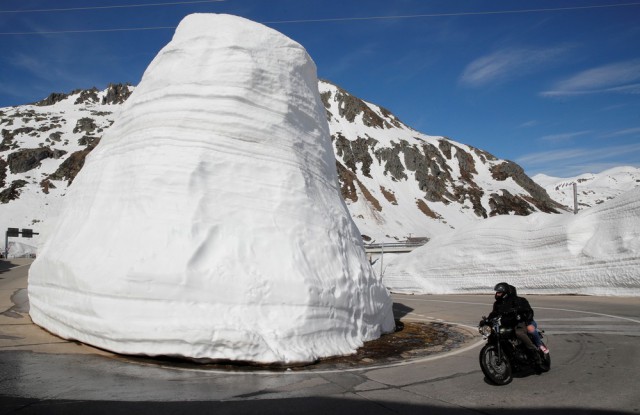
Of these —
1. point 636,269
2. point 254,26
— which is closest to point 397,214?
point 636,269

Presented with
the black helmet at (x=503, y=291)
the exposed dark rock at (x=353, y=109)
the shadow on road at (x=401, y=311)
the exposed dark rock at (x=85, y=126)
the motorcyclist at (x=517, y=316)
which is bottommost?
the shadow on road at (x=401, y=311)

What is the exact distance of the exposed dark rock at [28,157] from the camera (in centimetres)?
9012

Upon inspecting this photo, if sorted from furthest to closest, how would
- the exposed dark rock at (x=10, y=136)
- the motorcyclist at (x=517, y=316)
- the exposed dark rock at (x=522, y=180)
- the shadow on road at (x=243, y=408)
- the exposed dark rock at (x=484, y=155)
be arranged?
the exposed dark rock at (x=484, y=155) → the exposed dark rock at (x=522, y=180) → the exposed dark rock at (x=10, y=136) → the motorcyclist at (x=517, y=316) → the shadow on road at (x=243, y=408)

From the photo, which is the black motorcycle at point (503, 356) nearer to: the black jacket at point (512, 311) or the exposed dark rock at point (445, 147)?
the black jacket at point (512, 311)

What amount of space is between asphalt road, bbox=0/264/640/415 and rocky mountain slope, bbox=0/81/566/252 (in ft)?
228

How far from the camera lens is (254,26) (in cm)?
1127

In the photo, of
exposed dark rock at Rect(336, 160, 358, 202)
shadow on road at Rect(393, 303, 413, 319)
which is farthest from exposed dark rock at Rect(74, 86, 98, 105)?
shadow on road at Rect(393, 303, 413, 319)

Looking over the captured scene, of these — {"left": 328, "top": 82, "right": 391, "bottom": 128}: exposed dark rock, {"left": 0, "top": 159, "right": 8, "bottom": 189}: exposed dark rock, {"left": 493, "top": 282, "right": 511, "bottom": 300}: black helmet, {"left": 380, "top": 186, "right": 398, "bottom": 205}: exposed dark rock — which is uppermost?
{"left": 328, "top": 82, "right": 391, "bottom": 128}: exposed dark rock

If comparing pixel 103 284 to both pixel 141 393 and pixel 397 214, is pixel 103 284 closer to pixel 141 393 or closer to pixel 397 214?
pixel 141 393

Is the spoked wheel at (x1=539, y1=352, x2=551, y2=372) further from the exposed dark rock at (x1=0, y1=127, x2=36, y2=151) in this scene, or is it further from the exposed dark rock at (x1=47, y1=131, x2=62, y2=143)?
the exposed dark rock at (x1=47, y1=131, x2=62, y2=143)

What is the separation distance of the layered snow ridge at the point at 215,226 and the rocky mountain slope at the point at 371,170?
66956mm

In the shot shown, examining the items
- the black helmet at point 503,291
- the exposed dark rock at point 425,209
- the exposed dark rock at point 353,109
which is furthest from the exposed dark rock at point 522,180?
the black helmet at point 503,291

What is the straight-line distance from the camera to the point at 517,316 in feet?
22.8

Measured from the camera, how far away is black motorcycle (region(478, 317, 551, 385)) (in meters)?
6.40
